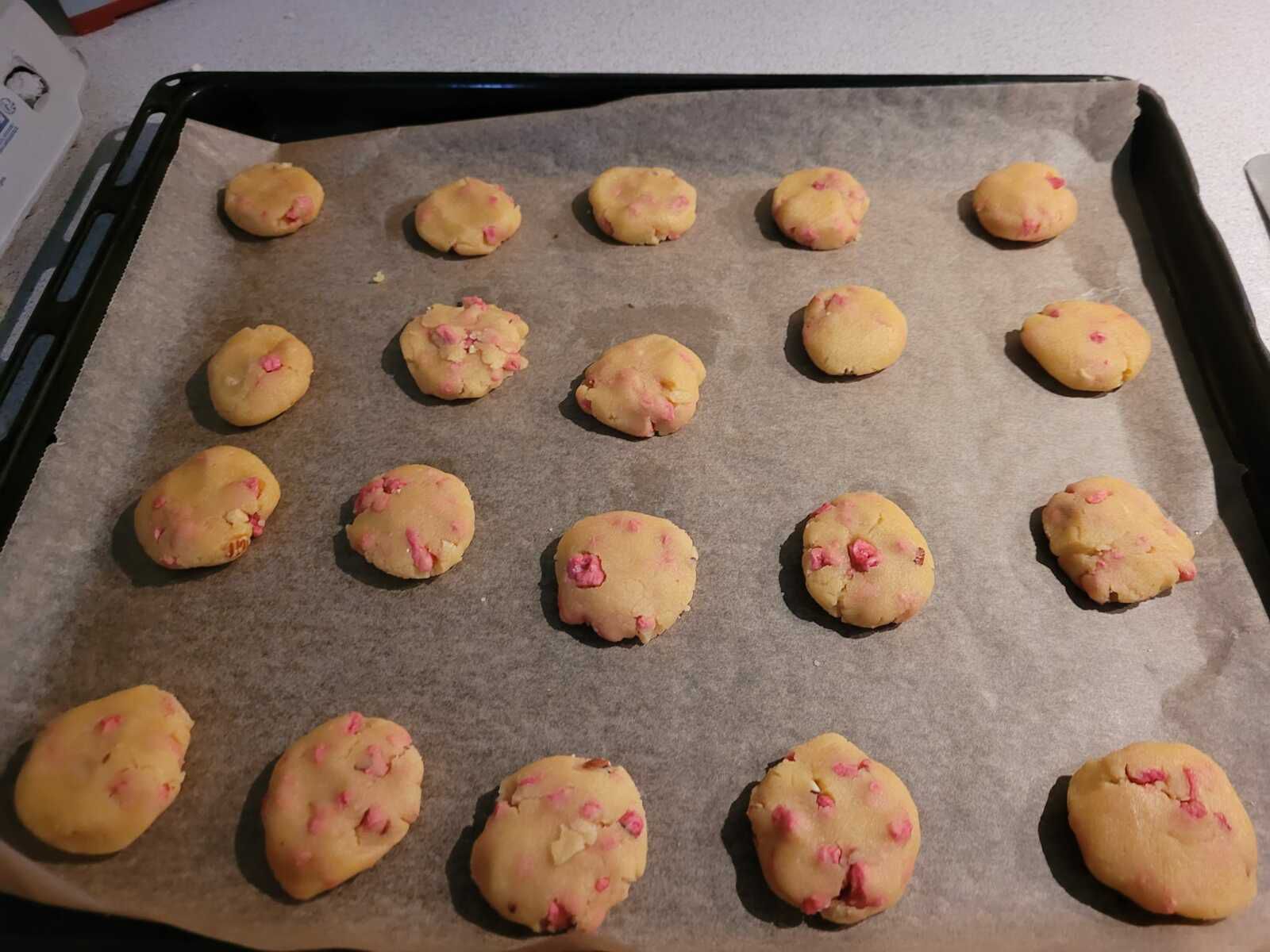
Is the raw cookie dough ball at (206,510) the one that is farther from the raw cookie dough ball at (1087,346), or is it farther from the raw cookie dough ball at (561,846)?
the raw cookie dough ball at (1087,346)

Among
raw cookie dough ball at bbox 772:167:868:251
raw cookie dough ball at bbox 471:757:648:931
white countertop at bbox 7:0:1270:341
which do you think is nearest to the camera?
raw cookie dough ball at bbox 471:757:648:931

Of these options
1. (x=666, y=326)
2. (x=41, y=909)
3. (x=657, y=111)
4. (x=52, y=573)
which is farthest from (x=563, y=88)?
(x=41, y=909)

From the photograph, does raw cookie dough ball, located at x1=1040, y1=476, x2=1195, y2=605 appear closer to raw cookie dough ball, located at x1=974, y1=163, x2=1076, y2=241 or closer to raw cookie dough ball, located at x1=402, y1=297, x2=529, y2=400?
raw cookie dough ball, located at x1=974, y1=163, x2=1076, y2=241

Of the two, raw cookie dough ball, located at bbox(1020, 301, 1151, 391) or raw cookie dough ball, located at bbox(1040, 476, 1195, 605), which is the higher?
raw cookie dough ball, located at bbox(1020, 301, 1151, 391)

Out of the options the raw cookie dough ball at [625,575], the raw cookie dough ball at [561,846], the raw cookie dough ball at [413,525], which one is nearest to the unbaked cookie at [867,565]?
the raw cookie dough ball at [625,575]

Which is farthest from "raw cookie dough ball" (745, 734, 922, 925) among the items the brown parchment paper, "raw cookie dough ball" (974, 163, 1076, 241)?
"raw cookie dough ball" (974, 163, 1076, 241)
